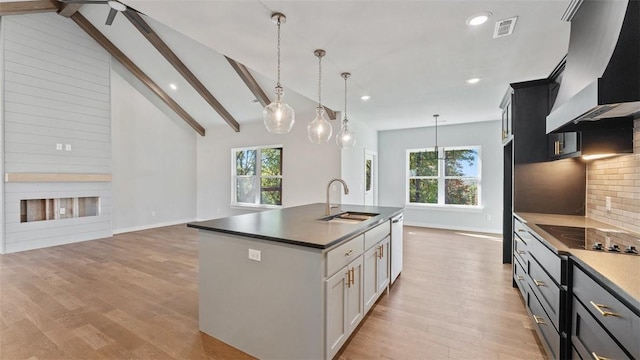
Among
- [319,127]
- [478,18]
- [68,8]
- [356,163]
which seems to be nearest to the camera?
[478,18]

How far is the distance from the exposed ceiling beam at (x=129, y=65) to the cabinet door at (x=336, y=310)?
6585mm

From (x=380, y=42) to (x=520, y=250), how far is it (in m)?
2.55

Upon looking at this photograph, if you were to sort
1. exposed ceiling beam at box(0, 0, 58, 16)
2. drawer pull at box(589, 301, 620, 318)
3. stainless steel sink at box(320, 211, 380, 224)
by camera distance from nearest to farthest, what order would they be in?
drawer pull at box(589, 301, 620, 318), stainless steel sink at box(320, 211, 380, 224), exposed ceiling beam at box(0, 0, 58, 16)

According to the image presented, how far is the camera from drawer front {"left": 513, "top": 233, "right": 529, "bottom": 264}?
254 centimetres

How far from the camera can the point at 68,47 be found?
5.09 meters

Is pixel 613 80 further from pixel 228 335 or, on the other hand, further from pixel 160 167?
pixel 160 167

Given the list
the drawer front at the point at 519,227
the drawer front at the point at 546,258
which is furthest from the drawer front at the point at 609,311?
the drawer front at the point at 519,227

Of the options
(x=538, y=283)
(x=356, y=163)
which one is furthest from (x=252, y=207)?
(x=538, y=283)

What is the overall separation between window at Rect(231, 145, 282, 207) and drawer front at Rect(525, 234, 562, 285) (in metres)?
5.41

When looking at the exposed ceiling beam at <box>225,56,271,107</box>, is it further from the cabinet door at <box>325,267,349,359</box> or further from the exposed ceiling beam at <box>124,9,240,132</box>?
the cabinet door at <box>325,267,349,359</box>

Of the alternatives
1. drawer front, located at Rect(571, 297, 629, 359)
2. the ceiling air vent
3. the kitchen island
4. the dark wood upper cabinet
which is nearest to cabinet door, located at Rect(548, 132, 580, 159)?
the dark wood upper cabinet

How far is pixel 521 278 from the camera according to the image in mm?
2775

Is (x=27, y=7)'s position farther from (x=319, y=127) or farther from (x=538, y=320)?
(x=538, y=320)

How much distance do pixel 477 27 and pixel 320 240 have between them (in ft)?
7.55
